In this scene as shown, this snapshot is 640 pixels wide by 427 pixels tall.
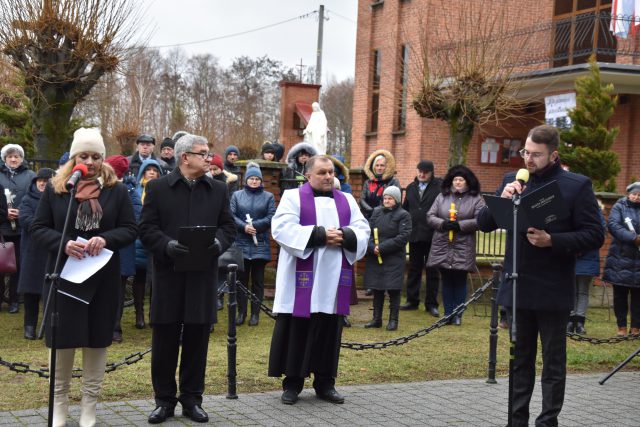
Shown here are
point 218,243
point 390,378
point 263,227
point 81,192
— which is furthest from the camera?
point 263,227

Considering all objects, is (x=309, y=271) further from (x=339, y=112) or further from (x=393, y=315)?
(x=339, y=112)

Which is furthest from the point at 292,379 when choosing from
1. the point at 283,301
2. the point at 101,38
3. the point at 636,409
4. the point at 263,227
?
the point at 101,38

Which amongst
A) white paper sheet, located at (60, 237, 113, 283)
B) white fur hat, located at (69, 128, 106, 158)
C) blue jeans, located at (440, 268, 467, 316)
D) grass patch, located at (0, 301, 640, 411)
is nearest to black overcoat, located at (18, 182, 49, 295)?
grass patch, located at (0, 301, 640, 411)

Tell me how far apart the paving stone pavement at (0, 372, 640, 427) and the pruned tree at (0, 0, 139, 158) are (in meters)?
8.91

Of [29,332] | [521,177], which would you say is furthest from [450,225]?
[521,177]

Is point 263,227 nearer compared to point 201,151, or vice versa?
point 201,151

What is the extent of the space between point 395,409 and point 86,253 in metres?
2.86

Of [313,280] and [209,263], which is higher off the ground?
[209,263]

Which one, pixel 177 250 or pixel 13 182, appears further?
pixel 13 182

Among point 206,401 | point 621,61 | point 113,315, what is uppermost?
point 621,61

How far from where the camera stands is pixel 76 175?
573 cm

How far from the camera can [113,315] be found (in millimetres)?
6301

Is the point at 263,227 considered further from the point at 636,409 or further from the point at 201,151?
the point at 636,409

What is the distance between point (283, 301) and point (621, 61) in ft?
55.0
